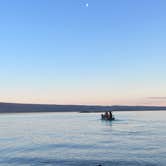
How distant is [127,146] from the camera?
47.9m

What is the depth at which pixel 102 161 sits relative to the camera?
36.3 m

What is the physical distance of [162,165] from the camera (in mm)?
32875

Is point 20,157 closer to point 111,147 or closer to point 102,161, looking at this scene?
point 102,161

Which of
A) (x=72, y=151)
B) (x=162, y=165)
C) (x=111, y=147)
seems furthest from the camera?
(x=111, y=147)

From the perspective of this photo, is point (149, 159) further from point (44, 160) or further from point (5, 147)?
point (5, 147)

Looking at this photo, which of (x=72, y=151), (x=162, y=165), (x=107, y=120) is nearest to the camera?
(x=162, y=165)

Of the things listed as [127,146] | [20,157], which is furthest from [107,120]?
[20,157]

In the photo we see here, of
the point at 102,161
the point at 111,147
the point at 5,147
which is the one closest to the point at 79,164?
the point at 102,161

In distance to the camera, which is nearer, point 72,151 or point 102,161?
point 102,161

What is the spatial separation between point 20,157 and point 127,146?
16334 mm

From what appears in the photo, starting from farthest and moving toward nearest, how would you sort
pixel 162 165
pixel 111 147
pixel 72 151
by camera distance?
pixel 111 147 < pixel 72 151 < pixel 162 165

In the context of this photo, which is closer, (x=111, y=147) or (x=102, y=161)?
(x=102, y=161)

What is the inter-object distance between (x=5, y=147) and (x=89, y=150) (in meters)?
14.5

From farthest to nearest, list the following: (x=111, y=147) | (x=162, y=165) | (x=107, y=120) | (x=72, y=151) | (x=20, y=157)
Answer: (x=107, y=120) → (x=111, y=147) → (x=72, y=151) → (x=20, y=157) → (x=162, y=165)
